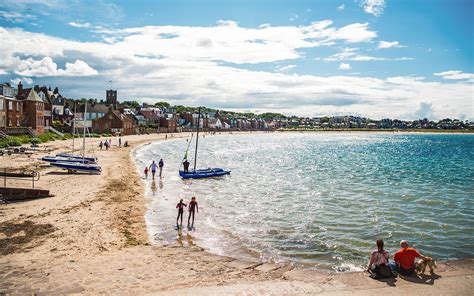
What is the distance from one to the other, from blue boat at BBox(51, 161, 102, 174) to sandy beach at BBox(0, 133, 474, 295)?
50.8 ft

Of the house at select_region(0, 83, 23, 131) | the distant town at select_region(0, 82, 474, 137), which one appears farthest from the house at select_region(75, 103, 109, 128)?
the house at select_region(0, 83, 23, 131)

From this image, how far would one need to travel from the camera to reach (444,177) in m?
45.0

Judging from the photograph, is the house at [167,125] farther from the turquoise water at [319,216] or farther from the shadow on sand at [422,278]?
the shadow on sand at [422,278]

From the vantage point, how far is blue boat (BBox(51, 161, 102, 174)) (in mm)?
36156

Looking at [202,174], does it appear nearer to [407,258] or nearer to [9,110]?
[407,258]

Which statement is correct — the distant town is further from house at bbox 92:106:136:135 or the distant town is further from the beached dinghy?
the beached dinghy

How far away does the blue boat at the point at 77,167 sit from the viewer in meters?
36.2

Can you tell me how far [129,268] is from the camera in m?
13.1

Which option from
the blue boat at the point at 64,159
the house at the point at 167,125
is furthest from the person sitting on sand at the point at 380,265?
the house at the point at 167,125

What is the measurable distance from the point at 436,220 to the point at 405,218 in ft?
5.78

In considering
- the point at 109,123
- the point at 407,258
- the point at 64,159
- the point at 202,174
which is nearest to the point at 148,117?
the point at 109,123

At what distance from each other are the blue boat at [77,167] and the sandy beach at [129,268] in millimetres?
15488

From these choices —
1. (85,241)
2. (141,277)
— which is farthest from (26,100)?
(141,277)

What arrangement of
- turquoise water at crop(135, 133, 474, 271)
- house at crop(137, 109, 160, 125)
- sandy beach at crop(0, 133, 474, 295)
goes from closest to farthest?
sandy beach at crop(0, 133, 474, 295) < turquoise water at crop(135, 133, 474, 271) < house at crop(137, 109, 160, 125)
